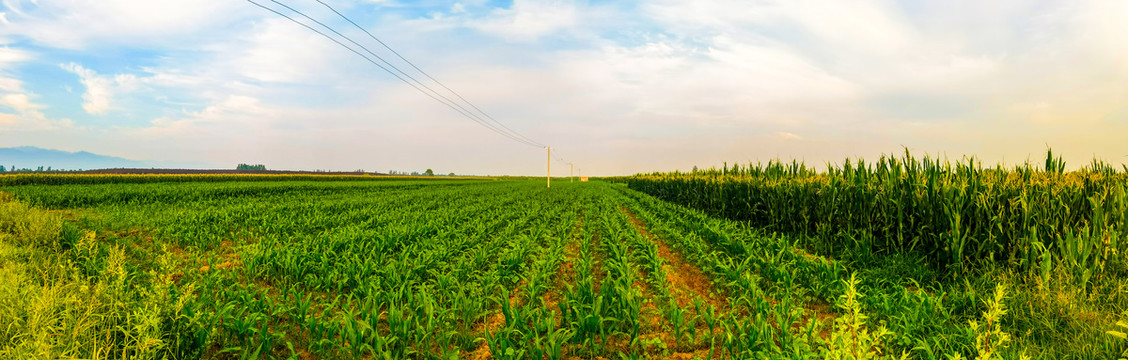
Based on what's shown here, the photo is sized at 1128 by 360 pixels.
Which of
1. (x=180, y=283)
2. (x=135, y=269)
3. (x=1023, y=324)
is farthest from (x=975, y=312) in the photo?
(x=135, y=269)

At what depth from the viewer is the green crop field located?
13.7ft

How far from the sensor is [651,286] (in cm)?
691

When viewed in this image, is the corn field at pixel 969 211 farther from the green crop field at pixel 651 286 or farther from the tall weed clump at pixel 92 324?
the tall weed clump at pixel 92 324

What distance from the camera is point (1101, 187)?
661 centimetres

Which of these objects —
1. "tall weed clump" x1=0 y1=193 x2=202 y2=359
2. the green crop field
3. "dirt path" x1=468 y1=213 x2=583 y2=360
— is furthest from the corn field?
"tall weed clump" x1=0 y1=193 x2=202 y2=359

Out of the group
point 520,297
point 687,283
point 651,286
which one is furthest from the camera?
point 687,283

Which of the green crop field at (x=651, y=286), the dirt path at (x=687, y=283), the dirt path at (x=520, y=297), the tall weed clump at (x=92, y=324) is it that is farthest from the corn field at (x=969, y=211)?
the tall weed clump at (x=92, y=324)

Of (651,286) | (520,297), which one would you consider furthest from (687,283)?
(520,297)

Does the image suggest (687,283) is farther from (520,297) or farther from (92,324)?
(92,324)

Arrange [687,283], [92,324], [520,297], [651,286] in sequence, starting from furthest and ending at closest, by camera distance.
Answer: [687,283], [651,286], [520,297], [92,324]

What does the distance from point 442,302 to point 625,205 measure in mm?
16938

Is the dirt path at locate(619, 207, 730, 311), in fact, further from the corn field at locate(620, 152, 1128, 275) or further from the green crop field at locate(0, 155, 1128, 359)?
the corn field at locate(620, 152, 1128, 275)

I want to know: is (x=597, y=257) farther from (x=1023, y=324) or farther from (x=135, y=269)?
(x=135, y=269)

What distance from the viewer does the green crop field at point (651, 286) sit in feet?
13.7
